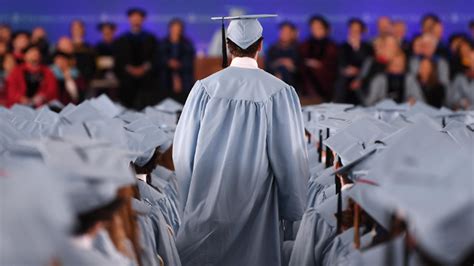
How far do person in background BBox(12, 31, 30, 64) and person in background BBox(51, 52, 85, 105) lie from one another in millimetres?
443

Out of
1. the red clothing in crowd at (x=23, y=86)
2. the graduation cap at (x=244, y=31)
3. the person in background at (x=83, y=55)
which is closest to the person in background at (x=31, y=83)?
the red clothing in crowd at (x=23, y=86)

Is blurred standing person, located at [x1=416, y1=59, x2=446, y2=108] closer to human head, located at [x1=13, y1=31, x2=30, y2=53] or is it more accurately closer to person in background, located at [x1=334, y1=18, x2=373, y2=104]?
person in background, located at [x1=334, y1=18, x2=373, y2=104]

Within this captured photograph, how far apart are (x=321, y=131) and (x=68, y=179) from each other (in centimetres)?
402

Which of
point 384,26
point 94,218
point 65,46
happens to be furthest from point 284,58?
point 94,218

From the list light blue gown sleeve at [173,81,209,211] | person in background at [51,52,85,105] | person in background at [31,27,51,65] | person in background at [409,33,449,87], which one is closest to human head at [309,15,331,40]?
person in background at [409,33,449,87]

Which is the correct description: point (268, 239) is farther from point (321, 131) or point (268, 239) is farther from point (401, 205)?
point (401, 205)

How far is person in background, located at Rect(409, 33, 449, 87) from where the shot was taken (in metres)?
13.3

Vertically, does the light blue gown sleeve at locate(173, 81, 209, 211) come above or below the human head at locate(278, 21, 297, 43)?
above

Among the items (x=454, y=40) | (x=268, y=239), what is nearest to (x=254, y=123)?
(x=268, y=239)

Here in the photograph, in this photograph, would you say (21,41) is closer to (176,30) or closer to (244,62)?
(176,30)

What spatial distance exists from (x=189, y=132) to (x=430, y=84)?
798cm

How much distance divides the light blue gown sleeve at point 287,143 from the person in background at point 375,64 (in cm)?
735

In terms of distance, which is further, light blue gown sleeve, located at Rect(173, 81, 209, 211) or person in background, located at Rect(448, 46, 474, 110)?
person in background, located at Rect(448, 46, 474, 110)

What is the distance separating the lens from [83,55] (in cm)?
1395
